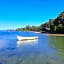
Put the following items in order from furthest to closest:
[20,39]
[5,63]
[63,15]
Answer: [63,15] → [20,39] → [5,63]

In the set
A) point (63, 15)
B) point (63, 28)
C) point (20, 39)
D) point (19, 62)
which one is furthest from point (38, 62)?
point (63, 15)

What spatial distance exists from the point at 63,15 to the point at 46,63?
3139 inches

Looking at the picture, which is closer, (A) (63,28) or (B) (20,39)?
(B) (20,39)

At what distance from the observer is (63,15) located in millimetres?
91125

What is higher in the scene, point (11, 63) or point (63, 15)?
point (63, 15)

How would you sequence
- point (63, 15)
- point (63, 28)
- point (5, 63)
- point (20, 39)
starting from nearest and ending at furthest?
point (5, 63), point (20, 39), point (63, 28), point (63, 15)

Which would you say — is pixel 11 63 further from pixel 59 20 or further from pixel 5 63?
pixel 59 20

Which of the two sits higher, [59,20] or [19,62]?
[59,20]

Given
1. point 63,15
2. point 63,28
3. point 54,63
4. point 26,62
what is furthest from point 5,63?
point 63,15

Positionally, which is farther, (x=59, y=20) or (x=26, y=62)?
(x=59, y=20)

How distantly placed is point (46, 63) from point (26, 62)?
2158 mm

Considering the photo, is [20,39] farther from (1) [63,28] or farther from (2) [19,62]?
(1) [63,28]

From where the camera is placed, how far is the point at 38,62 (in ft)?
50.2

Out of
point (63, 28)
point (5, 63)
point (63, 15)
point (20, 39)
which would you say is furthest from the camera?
point (63, 15)
